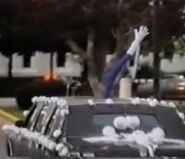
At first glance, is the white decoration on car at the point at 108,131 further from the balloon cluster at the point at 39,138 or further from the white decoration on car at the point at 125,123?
the balloon cluster at the point at 39,138

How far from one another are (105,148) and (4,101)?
28.1 metres

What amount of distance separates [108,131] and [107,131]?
0.04 ft

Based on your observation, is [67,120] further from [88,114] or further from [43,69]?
[43,69]

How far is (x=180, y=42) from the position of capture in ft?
101

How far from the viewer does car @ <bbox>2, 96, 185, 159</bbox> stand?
7.77 meters

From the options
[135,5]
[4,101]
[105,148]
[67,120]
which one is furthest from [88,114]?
[4,101]

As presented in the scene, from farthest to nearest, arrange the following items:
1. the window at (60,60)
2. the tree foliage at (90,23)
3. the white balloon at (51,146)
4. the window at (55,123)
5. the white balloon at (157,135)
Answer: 1. the window at (60,60)
2. the tree foliage at (90,23)
3. the window at (55,123)
4. the white balloon at (157,135)
5. the white balloon at (51,146)

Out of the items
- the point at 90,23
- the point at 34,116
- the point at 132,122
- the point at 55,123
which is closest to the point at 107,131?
the point at 132,122

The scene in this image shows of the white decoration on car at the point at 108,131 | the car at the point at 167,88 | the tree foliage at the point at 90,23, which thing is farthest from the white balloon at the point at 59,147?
the car at the point at 167,88

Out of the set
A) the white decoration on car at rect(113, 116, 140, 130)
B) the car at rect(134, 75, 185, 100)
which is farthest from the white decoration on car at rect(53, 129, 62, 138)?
the car at rect(134, 75, 185, 100)

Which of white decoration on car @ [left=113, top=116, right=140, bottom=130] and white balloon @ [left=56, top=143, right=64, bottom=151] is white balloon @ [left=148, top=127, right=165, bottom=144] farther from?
white balloon @ [left=56, top=143, right=64, bottom=151]

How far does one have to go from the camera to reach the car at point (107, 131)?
777cm

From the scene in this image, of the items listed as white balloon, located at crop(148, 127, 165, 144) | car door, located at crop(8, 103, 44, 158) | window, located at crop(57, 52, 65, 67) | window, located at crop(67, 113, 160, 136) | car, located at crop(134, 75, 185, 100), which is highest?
window, located at crop(67, 113, 160, 136)

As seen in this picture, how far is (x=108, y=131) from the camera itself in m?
8.40
